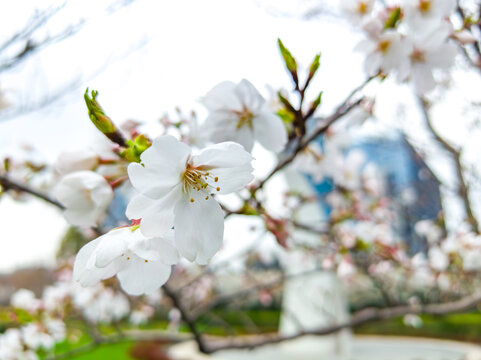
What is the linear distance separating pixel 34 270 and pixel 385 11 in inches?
631

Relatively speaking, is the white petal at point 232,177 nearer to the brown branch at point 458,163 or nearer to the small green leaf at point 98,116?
the small green leaf at point 98,116

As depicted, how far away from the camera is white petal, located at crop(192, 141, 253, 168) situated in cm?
42

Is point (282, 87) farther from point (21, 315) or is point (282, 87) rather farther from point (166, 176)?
point (21, 315)

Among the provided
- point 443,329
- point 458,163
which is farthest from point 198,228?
point 443,329

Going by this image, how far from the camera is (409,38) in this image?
684 mm

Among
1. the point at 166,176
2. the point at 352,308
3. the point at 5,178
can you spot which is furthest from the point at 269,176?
the point at 352,308

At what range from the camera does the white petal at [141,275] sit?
48 centimetres

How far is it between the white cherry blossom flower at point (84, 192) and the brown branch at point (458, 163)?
7.59ft

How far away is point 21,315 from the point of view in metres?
1.26

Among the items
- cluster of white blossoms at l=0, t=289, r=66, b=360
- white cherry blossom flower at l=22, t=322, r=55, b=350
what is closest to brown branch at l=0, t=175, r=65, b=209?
cluster of white blossoms at l=0, t=289, r=66, b=360

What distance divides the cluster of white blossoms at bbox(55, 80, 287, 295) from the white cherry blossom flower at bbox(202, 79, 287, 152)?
0.17 m

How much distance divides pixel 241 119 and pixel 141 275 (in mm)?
301

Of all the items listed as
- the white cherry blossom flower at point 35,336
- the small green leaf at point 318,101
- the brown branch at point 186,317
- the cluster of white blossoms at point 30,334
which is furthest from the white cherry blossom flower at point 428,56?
the white cherry blossom flower at point 35,336

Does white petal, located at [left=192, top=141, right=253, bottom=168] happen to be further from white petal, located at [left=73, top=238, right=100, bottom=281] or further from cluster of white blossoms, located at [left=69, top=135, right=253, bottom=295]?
white petal, located at [left=73, top=238, right=100, bottom=281]
